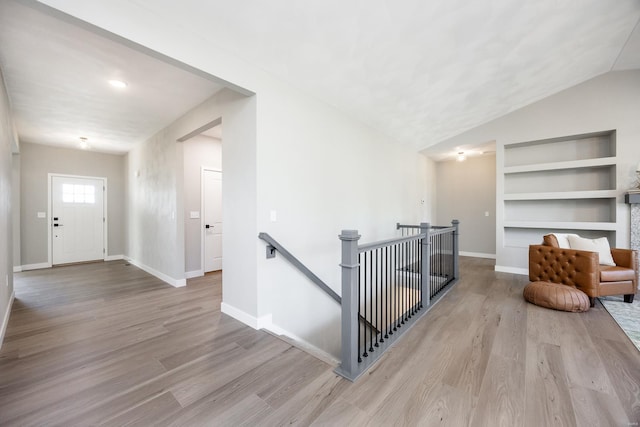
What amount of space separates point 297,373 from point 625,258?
458 cm

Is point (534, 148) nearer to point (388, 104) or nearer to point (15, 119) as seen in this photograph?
point (388, 104)

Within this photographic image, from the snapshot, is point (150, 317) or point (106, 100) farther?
point (106, 100)

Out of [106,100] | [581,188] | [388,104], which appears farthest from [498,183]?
[106,100]

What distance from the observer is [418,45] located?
9.36 ft

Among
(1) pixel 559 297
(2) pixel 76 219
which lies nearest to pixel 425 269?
(1) pixel 559 297

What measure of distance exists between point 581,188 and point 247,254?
6019 millimetres

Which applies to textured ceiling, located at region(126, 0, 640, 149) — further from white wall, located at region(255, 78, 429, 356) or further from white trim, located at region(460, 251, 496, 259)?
white trim, located at region(460, 251, 496, 259)

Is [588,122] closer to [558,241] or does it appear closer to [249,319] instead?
[558,241]

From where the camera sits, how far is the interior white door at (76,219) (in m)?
5.84

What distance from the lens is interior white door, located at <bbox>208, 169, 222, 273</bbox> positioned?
5.11 meters

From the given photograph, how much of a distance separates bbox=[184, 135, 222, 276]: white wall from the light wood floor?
1.76 m

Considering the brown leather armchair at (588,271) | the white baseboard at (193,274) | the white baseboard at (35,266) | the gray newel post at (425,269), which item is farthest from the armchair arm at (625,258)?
the white baseboard at (35,266)

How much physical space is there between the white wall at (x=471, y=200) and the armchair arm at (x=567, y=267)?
9.94 ft

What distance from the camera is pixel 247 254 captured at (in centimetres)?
282
